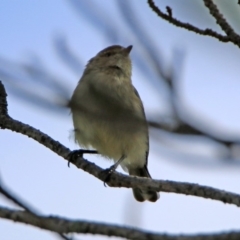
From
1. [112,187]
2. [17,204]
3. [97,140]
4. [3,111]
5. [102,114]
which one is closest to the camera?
[102,114]

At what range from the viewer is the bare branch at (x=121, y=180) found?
290cm

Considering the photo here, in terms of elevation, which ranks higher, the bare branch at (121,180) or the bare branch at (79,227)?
the bare branch at (121,180)

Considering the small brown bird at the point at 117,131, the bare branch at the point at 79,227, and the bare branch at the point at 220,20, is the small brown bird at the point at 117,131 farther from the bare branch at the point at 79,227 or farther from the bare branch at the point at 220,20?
the bare branch at the point at 79,227

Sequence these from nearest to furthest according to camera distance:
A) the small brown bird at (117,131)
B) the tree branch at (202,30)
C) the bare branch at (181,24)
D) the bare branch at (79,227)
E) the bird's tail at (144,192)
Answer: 1. the bare branch at (79,227)
2. the tree branch at (202,30)
3. the bare branch at (181,24)
4. the small brown bird at (117,131)
5. the bird's tail at (144,192)

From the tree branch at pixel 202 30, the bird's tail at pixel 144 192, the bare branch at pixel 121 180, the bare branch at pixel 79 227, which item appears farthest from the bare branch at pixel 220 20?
the bird's tail at pixel 144 192

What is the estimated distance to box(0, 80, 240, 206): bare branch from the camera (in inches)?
114

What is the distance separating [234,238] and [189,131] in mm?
353

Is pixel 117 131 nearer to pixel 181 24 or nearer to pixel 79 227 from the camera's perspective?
pixel 181 24

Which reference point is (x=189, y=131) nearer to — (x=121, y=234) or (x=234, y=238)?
(x=234, y=238)

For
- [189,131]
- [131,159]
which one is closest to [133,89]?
[131,159]

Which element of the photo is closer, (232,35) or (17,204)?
(17,204)

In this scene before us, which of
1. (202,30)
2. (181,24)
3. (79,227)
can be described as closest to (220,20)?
(202,30)

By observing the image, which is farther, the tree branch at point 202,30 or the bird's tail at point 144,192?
the bird's tail at point 144,192

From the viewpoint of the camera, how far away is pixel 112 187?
13.8ft
